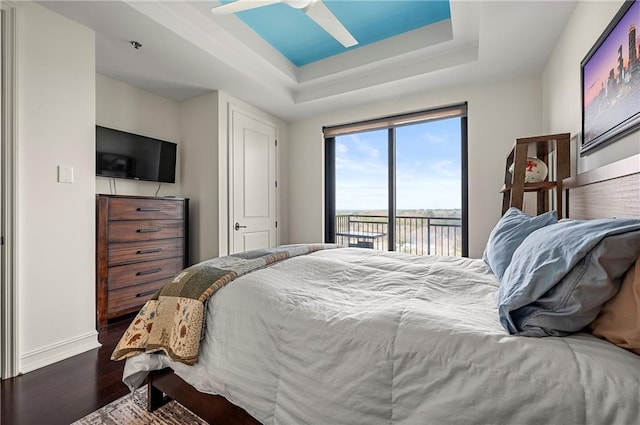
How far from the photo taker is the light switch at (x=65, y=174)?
2.04 meters

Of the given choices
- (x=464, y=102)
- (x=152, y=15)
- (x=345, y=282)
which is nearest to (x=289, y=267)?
(x=345, y=282)

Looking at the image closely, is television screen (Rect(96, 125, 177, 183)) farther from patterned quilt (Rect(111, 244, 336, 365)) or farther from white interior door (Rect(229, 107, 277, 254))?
patterned quilt (Rect(111, 244, 336, 365))

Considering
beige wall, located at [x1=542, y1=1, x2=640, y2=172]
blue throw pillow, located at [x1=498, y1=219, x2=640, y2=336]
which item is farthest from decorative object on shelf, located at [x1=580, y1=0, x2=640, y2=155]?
blue throw pillow, located at [x1=498, y1=219, x2=640, y2=336]

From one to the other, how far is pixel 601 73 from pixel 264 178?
133 inches

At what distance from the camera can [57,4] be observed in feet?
6.41

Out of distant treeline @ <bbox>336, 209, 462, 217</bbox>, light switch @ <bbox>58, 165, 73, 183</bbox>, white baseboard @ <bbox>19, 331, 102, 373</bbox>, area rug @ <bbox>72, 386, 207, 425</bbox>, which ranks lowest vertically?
area rug @ <bbox>72, 386, 207, 425</bbox>

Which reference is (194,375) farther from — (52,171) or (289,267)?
(52,171)

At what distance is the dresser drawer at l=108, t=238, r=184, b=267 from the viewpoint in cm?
255

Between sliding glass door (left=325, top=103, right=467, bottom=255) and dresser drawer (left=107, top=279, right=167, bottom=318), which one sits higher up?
sliding glass door (left=325, top=103, right=467, bottom=255)

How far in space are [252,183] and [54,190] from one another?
2049 millimetres

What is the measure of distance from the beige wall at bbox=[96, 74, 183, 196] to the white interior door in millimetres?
735

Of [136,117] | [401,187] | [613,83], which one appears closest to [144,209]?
[136,117]

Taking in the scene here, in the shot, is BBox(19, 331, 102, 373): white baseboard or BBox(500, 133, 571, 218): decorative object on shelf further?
BBox(500, 133, 571, 218): decorative object on shelf

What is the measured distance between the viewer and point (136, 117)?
324 cm
